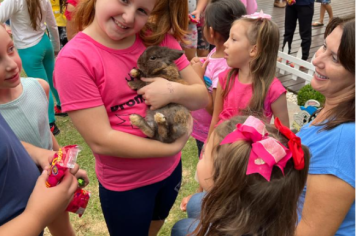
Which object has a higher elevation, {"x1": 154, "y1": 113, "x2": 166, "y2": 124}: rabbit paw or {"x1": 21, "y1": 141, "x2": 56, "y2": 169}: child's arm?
{"x1": 154, "y1": 113, "x2": 166, "y2": 124}: rabbit paw

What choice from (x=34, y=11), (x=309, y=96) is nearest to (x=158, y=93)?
(x=34, y=11)

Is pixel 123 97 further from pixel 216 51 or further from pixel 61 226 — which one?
pixel 216 51

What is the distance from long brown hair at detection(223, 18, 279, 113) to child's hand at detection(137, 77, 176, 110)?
970 mm

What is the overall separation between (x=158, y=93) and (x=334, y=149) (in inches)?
36.2

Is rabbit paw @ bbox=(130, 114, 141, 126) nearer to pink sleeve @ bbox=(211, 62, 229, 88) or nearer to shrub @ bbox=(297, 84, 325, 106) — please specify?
pink sleeve @ bbox=(211, 62, 229, 88)

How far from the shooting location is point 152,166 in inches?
70.6

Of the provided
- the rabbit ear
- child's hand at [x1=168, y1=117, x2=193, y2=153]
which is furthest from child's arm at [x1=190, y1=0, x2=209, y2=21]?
child's hand at [x1=168, y1=117, x2=193, y2=153]

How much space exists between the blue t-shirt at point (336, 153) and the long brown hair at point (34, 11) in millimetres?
3655

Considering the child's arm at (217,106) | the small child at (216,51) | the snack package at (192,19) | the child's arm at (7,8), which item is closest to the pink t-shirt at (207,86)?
the small child at (216,51)

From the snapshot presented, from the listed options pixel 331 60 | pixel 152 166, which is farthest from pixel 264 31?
pixel 152 166

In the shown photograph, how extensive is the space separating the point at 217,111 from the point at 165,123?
3.66 feet

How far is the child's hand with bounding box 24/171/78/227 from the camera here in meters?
1.27

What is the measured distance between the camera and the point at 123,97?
1.66 m

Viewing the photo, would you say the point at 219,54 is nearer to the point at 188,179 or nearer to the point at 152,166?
the point at 188,179
